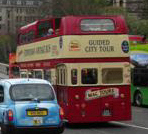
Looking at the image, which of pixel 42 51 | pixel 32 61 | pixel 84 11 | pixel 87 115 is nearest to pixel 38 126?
pixel 87 115

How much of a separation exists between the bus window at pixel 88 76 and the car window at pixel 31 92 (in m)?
4.19

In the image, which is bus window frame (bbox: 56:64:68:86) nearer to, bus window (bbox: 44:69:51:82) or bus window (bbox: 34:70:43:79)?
bus window (bbox: 44:69:51:82)

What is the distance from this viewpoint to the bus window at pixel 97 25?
811 inches

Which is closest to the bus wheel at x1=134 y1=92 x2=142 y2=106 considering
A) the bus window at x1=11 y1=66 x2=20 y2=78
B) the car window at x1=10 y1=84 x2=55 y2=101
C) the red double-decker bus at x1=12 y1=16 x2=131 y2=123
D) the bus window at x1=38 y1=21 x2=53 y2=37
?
the bus window at x1=11 y1=66 x2=20 y2=78

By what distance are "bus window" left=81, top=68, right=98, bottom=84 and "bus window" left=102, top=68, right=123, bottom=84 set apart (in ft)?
0.90

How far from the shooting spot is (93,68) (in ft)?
66.9

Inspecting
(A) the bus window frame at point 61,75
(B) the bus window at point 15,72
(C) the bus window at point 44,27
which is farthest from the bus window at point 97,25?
(B) the bus window at point 15,72

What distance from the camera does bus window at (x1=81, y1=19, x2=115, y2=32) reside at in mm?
20594

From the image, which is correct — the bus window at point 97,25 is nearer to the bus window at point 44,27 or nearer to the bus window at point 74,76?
the bus window at point 74,76

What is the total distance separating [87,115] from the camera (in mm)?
20375

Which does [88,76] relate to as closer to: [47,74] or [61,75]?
[61,75]

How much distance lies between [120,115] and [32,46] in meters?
6.10

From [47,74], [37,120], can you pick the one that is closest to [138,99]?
[47,74]

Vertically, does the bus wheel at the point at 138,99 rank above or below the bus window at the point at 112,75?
below
